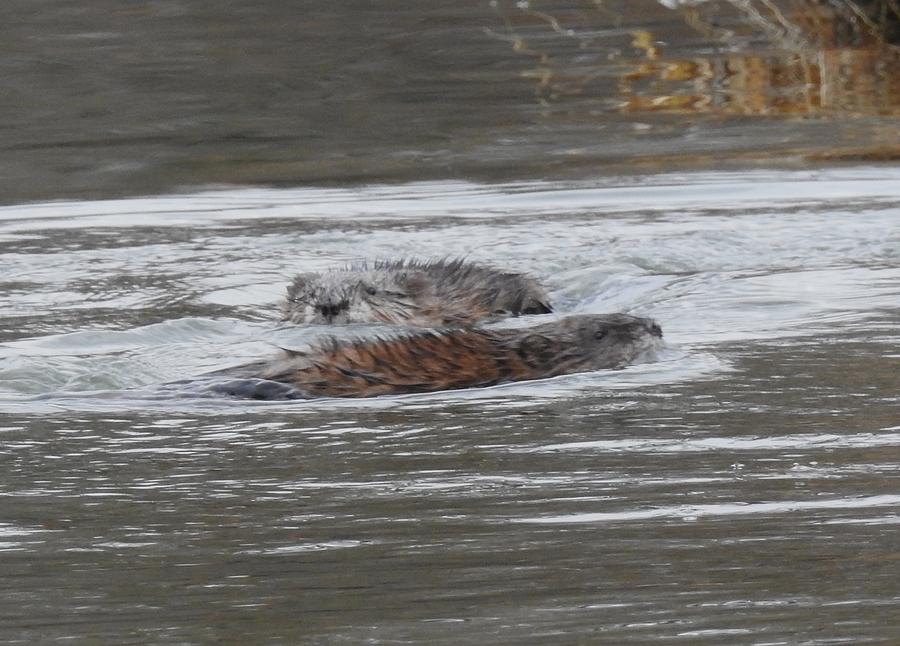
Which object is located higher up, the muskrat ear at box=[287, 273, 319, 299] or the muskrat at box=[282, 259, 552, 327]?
the muskrat ear at box=[287, 273, 319, 299]

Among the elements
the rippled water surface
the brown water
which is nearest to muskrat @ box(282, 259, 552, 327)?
the rippled water surface

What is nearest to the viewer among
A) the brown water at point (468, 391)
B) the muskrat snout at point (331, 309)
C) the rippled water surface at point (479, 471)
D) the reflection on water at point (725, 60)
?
the rippled water surface at point (479, 471)

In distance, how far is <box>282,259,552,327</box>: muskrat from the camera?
851 centimetres

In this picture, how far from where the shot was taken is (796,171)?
41.0 feet

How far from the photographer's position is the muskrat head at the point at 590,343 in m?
7.13

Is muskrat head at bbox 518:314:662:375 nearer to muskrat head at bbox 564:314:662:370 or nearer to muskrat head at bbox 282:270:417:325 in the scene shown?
muskrat head at bbox 564:314:662:370

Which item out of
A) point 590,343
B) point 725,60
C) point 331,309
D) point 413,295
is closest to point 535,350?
point 590,343

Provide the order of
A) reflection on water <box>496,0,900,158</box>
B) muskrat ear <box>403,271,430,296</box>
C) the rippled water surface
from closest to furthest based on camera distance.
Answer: the rippled water surface → muskrat ear <box>403,271,430,296</box> → reflection on water <box>496,0,900,158</box>

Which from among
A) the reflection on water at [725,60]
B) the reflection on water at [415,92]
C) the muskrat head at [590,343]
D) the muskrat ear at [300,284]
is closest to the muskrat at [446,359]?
the muskrat head at [590,343]

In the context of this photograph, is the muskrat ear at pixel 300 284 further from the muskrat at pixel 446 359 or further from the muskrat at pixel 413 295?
the muskrat at pixel 446 359

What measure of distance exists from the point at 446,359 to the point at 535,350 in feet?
1.33

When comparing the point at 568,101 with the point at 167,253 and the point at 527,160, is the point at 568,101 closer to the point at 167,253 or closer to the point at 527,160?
the point at 527,160

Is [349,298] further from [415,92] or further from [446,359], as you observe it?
[415,92]

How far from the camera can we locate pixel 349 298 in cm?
855
